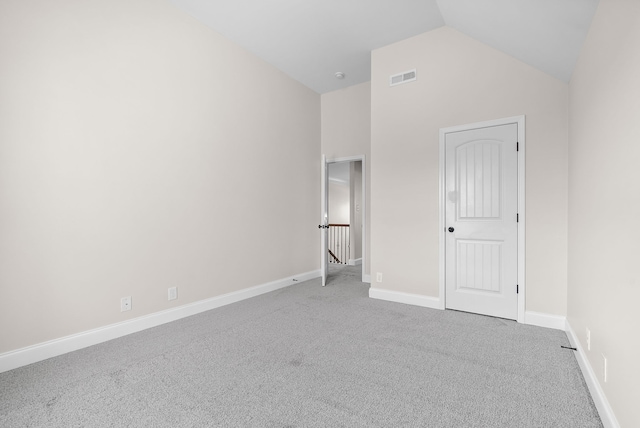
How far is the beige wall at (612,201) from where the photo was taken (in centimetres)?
129

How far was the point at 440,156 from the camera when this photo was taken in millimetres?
3584

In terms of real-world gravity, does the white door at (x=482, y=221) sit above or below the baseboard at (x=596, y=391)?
above

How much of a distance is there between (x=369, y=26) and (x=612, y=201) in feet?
10.1

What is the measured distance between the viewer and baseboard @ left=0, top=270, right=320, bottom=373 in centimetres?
227

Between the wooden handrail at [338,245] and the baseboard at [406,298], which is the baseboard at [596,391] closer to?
the baseboard at [406,298]

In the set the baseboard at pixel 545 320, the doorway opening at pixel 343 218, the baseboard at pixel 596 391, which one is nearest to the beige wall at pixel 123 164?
the doorway opening at pixel 343 218

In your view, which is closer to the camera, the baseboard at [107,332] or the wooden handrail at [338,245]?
the baseboard at [107,332]

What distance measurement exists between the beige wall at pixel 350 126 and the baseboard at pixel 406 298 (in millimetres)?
969

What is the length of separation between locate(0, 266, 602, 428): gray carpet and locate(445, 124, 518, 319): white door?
1.10ft

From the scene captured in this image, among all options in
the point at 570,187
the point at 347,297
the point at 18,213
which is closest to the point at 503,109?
the point at 570,187

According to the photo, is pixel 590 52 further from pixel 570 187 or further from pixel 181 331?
pixel 181 331

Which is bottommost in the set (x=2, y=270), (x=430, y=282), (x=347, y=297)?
(x=347, y=297)

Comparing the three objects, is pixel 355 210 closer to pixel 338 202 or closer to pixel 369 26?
pixel 369 26

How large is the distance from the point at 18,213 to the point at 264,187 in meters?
2.60
